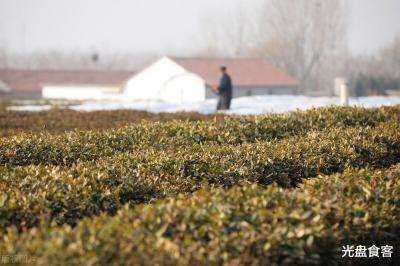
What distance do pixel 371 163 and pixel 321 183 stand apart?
3457 mm

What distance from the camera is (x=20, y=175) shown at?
790cm

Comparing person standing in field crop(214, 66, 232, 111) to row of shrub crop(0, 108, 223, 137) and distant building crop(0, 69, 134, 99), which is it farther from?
distant building crop(0, 69, 134, 99)

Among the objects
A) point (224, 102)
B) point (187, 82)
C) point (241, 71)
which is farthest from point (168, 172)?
point (241, 71)

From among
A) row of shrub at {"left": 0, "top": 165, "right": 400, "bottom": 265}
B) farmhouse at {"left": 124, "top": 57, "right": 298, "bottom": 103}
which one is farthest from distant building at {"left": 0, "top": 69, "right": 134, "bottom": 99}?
row of shrub at {"left": 0, "top": 165, "right": 400, "bottom": 265}

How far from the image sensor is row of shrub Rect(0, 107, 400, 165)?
10.2 m

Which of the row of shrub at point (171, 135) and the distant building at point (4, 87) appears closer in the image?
the row of shrub at point (171, 135)

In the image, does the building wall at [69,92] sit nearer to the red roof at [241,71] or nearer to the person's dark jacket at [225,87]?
the red roof at [241,71]

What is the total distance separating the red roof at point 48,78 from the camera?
80.0 meters

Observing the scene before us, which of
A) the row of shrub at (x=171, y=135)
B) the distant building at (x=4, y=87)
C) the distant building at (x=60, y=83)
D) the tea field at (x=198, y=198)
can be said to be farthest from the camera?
the distant building at (x=4, y=87)

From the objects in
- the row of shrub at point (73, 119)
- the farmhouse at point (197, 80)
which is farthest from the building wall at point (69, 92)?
the row of shrub at point (73, 119)

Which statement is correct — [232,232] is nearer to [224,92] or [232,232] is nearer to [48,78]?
[224,92]

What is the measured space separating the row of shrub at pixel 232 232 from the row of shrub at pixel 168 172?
3.63ft

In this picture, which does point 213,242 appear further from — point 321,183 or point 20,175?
point 20,175

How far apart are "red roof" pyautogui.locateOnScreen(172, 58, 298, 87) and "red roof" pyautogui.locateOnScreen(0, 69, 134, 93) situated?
57.7ft
